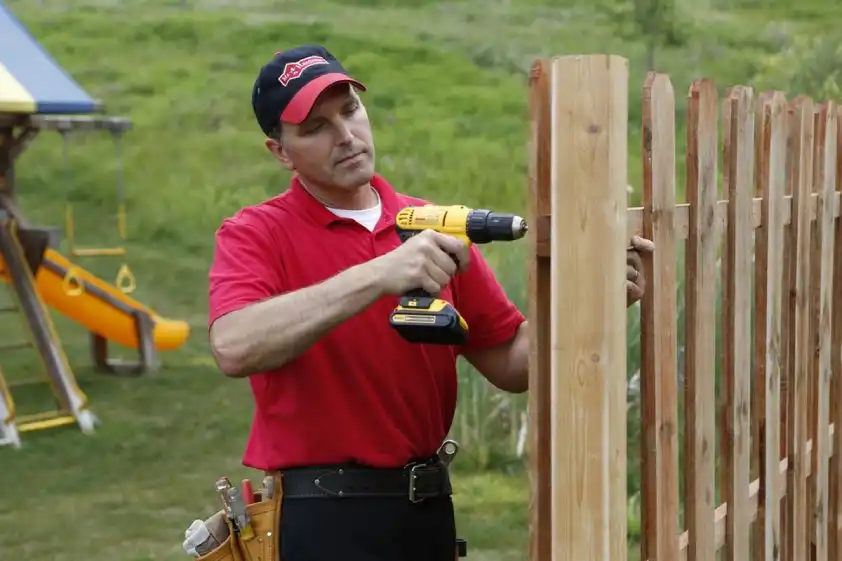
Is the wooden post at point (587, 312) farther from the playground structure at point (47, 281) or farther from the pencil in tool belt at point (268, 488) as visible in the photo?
the playground structure at point (47, 281)

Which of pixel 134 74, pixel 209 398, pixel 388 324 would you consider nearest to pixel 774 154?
pixel 388 324

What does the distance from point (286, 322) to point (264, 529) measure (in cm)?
59

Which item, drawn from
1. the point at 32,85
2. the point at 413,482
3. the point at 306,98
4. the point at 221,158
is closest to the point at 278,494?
the point at 413,482

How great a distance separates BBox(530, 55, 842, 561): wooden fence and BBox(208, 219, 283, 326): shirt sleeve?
61 cm

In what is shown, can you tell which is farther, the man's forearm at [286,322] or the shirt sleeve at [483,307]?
the shirt sleeve at [483,307]

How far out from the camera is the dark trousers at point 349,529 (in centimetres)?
225

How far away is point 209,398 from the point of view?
26.0 feet

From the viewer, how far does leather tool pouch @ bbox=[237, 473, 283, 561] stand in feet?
7.48

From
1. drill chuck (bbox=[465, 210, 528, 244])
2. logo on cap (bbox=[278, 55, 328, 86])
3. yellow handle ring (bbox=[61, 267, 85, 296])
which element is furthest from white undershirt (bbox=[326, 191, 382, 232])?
yellow handle ring (bbox=[61, 267, 85, 296])

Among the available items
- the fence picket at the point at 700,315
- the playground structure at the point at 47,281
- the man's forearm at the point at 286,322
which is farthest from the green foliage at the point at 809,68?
the man's forearm at the point at 286,322

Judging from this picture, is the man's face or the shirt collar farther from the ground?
the man's face

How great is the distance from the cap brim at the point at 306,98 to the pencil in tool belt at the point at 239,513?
2.73 ft

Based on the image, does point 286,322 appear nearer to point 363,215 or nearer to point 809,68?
point 363,215

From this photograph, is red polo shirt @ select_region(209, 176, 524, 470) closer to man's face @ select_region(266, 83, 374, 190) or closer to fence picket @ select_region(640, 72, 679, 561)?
man's face @ select_region(266, 83, 374, 190)
